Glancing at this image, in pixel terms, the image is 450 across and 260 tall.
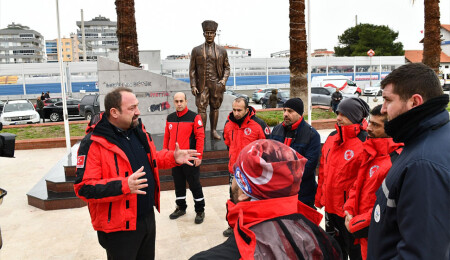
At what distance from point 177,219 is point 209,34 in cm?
399

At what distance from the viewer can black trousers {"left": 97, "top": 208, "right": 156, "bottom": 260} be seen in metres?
2.76

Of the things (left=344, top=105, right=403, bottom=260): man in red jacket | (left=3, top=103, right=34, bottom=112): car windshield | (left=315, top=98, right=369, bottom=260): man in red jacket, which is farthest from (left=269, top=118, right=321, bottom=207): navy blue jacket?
(left=3, top=103, right=34, bottom=112): car windshield

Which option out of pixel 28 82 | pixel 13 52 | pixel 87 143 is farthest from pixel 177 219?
pixel 13 52

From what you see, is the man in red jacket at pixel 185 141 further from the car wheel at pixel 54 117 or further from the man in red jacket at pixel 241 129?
the car wheel at pixel 54 117

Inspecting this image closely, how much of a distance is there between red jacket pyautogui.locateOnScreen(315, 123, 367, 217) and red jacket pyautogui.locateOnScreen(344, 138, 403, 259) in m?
0.35

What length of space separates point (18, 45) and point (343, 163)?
12410 cm

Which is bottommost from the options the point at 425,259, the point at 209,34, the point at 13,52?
the point at 425,259

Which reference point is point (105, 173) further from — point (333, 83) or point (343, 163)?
point (333, 83)

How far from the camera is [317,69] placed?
37.4 metres

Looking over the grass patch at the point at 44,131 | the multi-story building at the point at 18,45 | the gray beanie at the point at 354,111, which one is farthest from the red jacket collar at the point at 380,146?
the multi-story building at the point at 18,45

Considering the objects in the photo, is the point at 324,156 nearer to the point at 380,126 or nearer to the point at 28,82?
the point at 380,126

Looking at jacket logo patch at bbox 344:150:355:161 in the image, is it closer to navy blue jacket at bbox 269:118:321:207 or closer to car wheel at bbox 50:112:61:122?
navy blue jacket at bbox 269:118:321:207

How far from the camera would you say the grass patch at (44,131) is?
39.2 feet

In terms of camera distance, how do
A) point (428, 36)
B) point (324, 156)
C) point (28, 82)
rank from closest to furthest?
1. point (324, 156)
2. point (428, 36)
3. point (28, 82)
